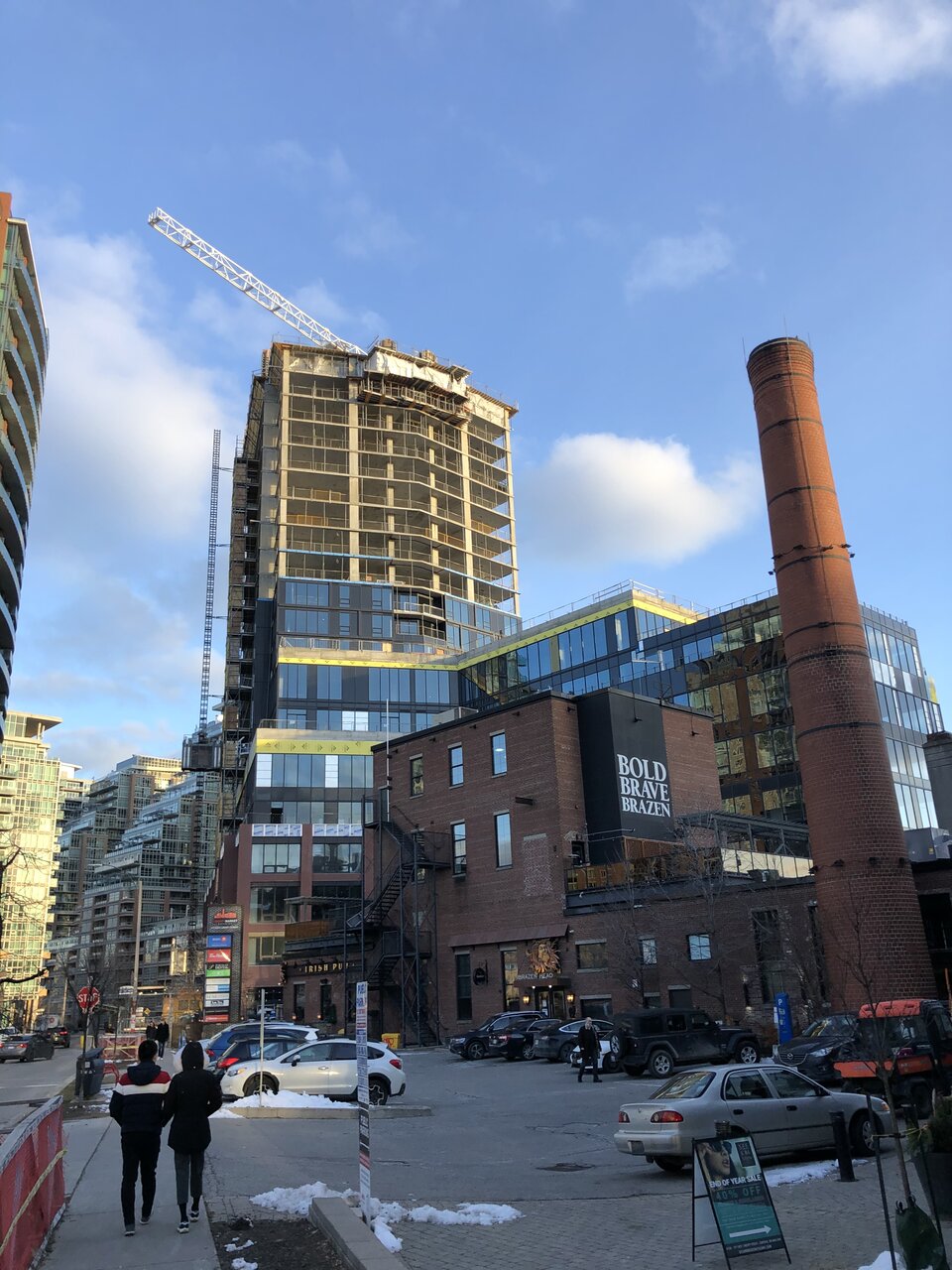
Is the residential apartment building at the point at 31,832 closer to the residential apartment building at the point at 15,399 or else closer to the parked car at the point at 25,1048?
the residential apartment building at the point at 15,399

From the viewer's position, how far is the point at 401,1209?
1091 centimetres

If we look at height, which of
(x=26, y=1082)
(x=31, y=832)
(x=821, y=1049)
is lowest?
(x=26, y=1082)

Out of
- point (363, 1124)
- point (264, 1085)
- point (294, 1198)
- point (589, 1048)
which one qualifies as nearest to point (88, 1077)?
point (264, 1085)

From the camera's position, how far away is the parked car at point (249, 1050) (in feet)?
76.5

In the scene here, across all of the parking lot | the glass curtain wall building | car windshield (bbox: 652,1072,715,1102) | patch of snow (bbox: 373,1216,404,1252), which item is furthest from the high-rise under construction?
patch of snow (bbox: 373,1216,404,1252)

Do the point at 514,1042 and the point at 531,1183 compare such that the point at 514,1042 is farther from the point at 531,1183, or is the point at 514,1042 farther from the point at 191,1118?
the point at 191,1118

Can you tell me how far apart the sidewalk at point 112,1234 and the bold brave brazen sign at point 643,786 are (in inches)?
1220

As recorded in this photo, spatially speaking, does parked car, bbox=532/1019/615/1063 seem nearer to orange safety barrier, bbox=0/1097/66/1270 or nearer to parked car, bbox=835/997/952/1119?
parked car, bbox=835/997/952/1119

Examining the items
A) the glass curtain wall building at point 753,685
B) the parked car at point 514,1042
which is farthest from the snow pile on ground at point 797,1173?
the glass curtain wall building at point 753,685

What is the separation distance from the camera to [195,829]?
194 meters

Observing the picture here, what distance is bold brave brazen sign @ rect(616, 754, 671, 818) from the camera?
143 ft

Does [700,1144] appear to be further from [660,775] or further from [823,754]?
[660,775]

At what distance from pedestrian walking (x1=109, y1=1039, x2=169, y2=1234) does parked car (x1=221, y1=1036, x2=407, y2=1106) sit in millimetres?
12066

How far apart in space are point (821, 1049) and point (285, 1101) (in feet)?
34.4
